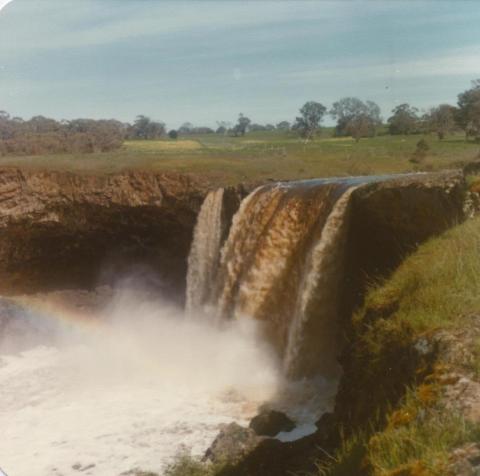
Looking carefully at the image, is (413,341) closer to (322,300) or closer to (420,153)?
(322,300)

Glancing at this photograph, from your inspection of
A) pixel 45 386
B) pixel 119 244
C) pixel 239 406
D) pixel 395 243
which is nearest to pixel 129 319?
pixel 119 244

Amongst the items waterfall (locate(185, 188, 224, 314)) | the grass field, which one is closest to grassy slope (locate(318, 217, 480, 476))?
waterfall (locate(185, 188, 224, 314))

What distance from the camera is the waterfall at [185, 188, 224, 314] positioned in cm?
1483

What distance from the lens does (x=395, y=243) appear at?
29.6 feet

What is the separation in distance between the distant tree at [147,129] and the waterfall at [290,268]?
99.9 feet

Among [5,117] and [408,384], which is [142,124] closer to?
[5,117]

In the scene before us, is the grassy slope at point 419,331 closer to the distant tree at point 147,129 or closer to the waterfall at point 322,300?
the waterfall at point 322,300

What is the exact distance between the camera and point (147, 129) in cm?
4403

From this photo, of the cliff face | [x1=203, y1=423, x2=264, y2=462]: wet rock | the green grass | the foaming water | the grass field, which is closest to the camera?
the green grass

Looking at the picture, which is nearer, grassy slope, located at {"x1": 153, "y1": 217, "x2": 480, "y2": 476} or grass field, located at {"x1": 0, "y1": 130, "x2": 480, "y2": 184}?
grassy slope, located at {"x1": 153, "y1": 217, "x2": 480, "y2": 476}

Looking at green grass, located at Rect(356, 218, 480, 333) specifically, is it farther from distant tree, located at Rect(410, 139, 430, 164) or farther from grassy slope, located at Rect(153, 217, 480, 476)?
distant tree, located at Rect(410, 139, 430, 164)

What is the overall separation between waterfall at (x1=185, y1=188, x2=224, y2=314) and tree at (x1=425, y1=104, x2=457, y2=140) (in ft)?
31.4

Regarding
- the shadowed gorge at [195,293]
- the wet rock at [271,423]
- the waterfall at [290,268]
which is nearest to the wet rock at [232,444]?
the shadowed gorge at [195,293]

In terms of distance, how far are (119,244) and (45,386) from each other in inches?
235
